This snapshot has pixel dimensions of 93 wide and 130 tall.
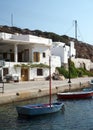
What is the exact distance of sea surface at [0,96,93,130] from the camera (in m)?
26.8

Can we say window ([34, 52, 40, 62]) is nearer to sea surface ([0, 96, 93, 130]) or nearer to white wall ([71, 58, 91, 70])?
white wall ([71, 58, 91, 70])

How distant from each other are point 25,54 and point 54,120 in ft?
106

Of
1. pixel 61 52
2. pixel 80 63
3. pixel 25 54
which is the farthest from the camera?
pixel 80 63

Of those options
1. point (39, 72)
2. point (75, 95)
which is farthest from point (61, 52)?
point (75, 95)

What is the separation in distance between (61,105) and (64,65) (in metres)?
34.4

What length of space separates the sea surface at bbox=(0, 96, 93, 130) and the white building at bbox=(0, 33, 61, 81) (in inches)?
803

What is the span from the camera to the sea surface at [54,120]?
26.8 m

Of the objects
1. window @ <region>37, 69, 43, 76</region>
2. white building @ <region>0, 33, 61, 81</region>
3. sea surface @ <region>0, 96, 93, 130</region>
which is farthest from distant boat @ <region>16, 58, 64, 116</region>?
window @ <region>37, 69, 43, 76</region>

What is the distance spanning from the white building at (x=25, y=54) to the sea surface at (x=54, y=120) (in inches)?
803

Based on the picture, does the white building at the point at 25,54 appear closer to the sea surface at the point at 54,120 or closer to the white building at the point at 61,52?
the white building at the point at 61,52

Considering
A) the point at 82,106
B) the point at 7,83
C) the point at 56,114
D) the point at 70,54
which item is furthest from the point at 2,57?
the point at 56,114

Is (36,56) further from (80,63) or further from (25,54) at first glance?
(80,63)

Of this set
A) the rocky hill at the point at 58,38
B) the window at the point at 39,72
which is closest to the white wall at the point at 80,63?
the window at the point at 39,72

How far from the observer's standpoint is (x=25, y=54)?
61.1 meters
